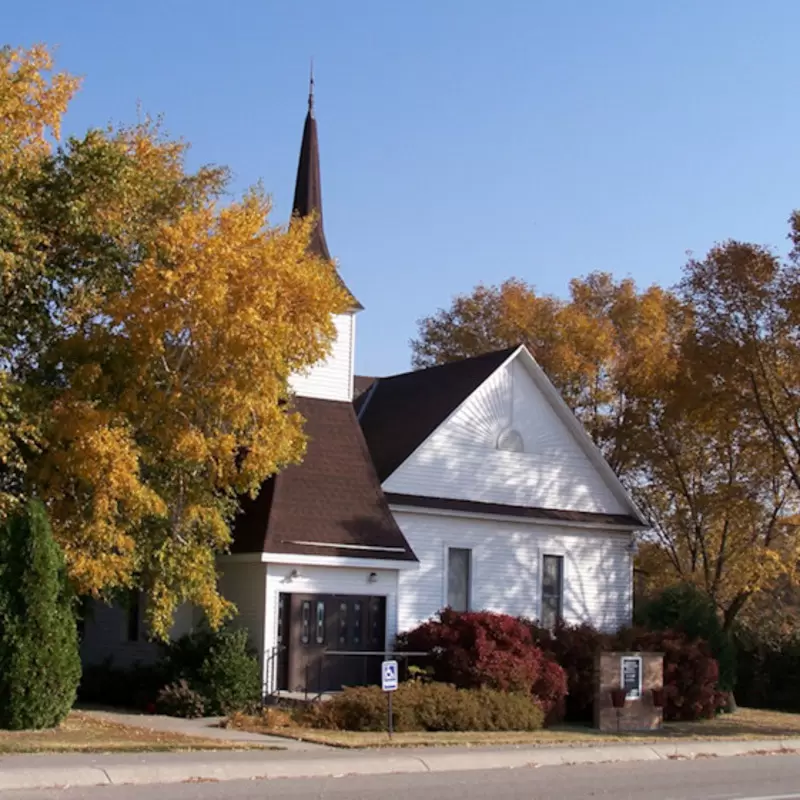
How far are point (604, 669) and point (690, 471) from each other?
49.2 ft

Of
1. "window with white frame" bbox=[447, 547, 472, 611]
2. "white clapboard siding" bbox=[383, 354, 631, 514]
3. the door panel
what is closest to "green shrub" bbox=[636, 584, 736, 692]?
"white clapboard siding" bbox=[383, 354, 631, 514]

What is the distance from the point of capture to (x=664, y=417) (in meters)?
37.0

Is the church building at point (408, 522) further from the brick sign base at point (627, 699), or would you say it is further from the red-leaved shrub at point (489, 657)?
the brick sign base at point (627, 699)

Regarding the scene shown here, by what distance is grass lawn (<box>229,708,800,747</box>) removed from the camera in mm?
19281

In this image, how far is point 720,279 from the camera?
28828mm

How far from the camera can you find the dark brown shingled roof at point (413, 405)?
2908 centimetres

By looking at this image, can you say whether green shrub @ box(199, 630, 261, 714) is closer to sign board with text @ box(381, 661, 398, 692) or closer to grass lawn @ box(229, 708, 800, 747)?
grass lawn @ box(229, 708, 800, 747)

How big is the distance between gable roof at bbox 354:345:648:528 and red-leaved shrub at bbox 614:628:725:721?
4.08 m

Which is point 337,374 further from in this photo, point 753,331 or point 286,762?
point 286,762

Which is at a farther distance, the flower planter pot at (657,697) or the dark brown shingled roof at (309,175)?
the dark brown shingled roof at (309,175)

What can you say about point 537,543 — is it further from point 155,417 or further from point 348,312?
point 155,417

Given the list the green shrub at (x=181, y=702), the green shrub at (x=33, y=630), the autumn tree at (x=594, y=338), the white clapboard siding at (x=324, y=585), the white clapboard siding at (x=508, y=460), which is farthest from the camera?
the autumn tree at (x=594, y=338)

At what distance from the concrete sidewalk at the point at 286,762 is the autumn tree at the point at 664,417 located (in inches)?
487

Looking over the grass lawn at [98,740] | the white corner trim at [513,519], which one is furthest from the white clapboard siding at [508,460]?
the grass lawn at [98,740]
